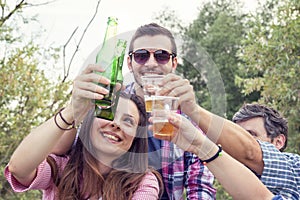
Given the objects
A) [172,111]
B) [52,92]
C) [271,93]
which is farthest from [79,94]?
[271,93]

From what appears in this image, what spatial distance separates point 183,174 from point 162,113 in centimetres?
51

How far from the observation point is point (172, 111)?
1.55 meters

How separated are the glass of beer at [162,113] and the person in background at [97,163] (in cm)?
30

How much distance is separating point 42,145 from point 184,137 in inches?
17.2

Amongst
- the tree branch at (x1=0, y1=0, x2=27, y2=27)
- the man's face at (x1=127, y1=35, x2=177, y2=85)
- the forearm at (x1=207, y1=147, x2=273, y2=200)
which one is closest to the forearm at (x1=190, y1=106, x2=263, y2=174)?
the forearm at (x1=207, y1=147, x2=273, y2=200)

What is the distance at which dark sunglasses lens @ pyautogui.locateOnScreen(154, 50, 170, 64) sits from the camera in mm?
1805

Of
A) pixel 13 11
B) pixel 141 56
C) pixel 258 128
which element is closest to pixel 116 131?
pixel 141 56

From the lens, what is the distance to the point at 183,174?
1.98m

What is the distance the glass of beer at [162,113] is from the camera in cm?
151

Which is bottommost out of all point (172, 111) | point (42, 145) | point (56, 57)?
point (42, 145)

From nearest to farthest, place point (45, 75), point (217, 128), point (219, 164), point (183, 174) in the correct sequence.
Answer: point (219, 164), point (217, 128), point (183, 174), point (45, 75)

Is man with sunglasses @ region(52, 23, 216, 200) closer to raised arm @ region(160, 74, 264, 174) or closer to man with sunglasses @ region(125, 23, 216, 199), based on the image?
man with sunglasses @ region(125, 23, 216, 199)

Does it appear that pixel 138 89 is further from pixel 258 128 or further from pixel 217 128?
pixel 258 128

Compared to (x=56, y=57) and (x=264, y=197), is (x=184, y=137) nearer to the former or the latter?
(x=264, y=197)
